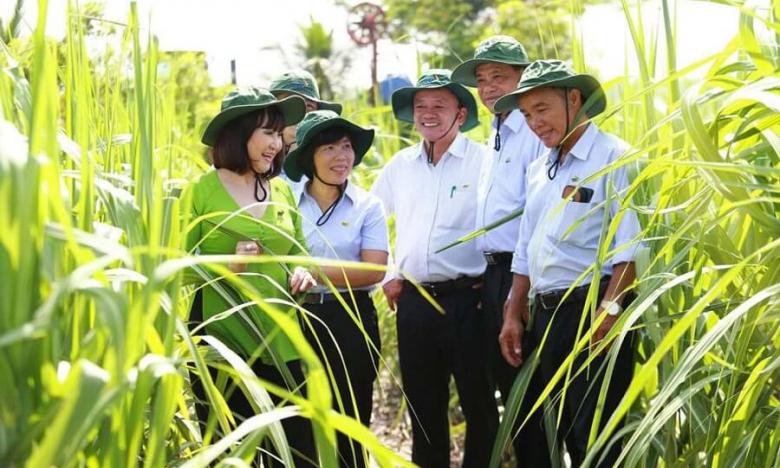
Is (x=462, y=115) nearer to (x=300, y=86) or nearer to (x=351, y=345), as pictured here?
(x=300, y=86)

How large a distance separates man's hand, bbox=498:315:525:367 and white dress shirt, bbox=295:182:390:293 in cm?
54

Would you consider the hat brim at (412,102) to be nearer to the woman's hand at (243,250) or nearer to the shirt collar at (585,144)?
the shirt collar at (585,144)

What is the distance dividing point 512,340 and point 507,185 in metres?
0.59

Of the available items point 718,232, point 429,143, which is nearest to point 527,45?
point 429,143

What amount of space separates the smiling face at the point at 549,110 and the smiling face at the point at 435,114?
37.1 inches

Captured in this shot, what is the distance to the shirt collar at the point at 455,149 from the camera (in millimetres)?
4625

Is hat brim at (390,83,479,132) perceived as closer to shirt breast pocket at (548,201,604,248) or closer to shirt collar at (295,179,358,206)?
shirt collar at (295,179,358,206)

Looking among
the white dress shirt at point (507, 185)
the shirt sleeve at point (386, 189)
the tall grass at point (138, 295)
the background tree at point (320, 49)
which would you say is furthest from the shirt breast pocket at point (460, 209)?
the background tree at point (320, 49)

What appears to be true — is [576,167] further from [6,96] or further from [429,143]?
[6,96]

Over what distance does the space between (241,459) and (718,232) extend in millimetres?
1361

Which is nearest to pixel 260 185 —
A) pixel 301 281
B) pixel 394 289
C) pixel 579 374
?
pixel 301 281

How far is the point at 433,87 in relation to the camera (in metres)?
4.61

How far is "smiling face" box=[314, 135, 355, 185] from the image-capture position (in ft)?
13.8

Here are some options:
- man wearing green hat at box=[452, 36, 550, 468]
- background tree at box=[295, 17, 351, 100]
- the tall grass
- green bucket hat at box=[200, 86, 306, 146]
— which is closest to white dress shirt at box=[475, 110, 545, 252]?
man wearing green hat at box=[452, 36, 550, 468]
